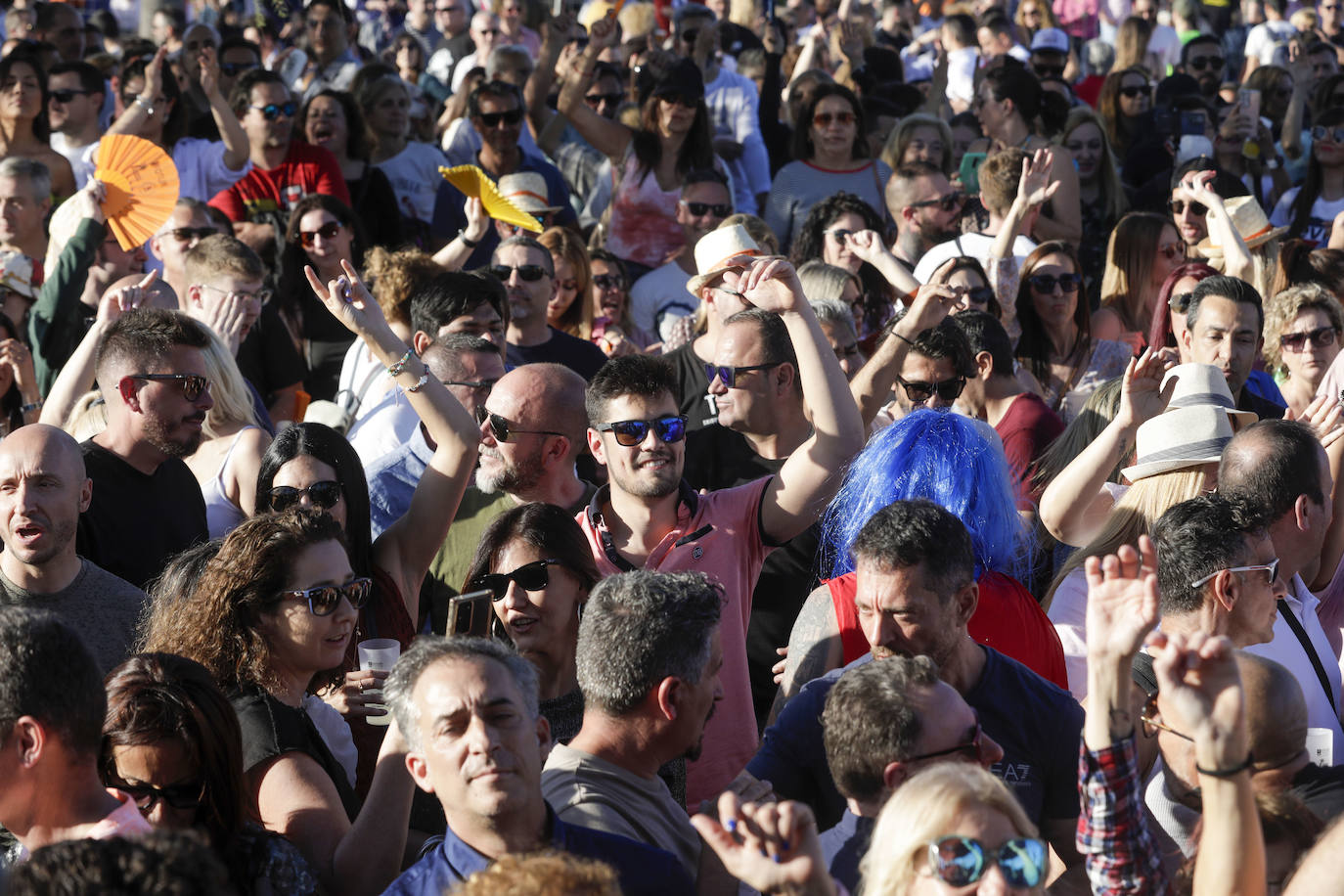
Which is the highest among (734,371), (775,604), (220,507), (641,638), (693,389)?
(641,638)

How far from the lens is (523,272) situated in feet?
21.3

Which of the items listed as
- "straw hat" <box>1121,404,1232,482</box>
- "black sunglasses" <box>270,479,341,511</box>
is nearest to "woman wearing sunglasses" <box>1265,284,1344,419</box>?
"straw hat" <box>1121,404,1232,482</box>

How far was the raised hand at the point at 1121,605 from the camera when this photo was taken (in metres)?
2.66

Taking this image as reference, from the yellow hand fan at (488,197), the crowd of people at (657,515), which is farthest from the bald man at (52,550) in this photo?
the yellow hand fan at (488,197)

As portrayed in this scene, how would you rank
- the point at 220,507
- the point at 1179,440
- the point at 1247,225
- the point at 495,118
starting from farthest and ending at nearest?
the point at 495,118 → the point at 1247,225 → the point at 220,507 → the point at 1179,440

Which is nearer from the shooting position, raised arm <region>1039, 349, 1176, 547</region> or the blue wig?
the blue wig

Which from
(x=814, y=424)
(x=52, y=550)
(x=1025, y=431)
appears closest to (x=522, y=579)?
(x=814, y=424)

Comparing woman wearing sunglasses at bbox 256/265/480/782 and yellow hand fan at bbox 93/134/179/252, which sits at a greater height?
yellow hand fan at bbox 93/134/179/252

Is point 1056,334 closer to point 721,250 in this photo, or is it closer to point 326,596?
point 721,250

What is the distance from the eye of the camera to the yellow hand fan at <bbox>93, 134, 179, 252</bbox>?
20.7ft

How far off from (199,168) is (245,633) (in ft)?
19.2

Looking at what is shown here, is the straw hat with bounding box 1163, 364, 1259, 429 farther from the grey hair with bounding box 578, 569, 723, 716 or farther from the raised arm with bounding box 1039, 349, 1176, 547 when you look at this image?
the grey hair with bounding box 578, 569, 723, 716

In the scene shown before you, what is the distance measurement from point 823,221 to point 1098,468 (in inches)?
131

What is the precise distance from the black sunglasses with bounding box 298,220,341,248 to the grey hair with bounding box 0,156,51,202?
123 cm
